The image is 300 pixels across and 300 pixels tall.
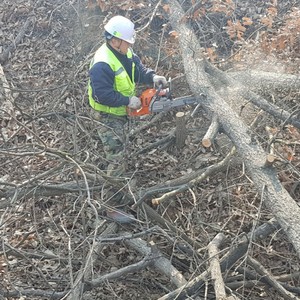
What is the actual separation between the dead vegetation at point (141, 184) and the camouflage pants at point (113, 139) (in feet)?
0.69

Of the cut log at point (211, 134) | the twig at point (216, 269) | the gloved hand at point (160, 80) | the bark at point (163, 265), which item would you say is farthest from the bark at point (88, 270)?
the gloved hand at point (160, 80)

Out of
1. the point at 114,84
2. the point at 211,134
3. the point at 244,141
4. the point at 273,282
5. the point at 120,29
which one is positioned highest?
the point at 120,29

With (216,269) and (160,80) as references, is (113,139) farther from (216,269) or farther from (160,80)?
(216,269)

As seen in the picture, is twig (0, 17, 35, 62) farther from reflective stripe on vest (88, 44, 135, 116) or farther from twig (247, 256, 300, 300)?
twig (247, 256, 300, 300)

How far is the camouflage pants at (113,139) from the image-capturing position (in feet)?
15.3

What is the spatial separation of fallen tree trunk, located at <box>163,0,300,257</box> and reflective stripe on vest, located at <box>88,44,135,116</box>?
0.91 metres

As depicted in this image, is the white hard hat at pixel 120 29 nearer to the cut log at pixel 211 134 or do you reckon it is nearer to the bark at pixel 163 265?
the cut log at pixel 211 134

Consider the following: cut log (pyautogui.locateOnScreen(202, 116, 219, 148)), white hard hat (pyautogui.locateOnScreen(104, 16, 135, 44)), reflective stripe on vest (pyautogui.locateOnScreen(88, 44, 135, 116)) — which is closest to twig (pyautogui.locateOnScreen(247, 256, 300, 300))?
cut log (pyautogui.locateOnScreen(202, 116, 219, 148))

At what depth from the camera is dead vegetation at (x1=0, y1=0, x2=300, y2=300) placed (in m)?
3.45

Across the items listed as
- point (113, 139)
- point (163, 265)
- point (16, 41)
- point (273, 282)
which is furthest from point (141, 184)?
point (16, 41)

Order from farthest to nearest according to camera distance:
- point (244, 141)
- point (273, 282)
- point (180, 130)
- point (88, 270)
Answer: point (180, 130) < point (244, 141) < point (88, 270) < point (273, 282)

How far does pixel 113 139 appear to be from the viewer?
4.68m

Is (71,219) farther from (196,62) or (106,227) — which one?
(196,62)

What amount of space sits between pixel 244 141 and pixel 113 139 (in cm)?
165
